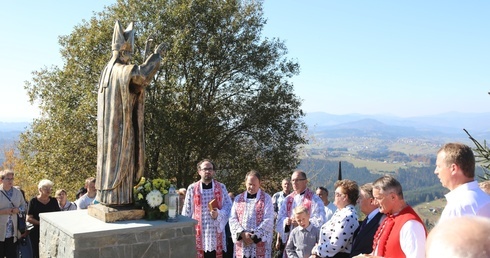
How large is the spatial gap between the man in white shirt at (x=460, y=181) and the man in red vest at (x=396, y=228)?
27 cm

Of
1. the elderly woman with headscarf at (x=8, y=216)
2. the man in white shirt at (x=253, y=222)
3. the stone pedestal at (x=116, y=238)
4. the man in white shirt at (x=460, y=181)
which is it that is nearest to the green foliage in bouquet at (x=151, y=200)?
the stone pedestal at (x=116, y=238)

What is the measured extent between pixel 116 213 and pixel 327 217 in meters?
3.06

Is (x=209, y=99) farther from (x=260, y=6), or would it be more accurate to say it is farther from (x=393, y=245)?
(x=393, y=245)

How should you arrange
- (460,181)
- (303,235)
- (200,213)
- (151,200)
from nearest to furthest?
1. (460,181)
2. (303,235)
3. (151,200)
4. (200,213)

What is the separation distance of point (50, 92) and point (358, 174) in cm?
9656

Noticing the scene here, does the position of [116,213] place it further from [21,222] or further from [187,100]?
[187,100]

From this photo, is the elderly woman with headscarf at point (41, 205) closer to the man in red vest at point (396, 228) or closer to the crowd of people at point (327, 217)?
the crowd of people at point (327, 217)

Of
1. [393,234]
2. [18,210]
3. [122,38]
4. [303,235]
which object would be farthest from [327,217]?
[18,210]

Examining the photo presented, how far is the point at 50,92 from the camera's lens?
60.5ft

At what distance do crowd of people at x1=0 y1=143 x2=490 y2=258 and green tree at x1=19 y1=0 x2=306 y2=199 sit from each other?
845 centimetres

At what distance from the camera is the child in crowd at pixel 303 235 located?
5480 mm

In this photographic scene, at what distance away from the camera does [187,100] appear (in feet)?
56.9

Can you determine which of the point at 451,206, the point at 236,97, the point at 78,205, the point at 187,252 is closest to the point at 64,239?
the point at 187,252

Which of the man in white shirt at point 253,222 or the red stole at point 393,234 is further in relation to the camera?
the man in white shirt at point 253,222
